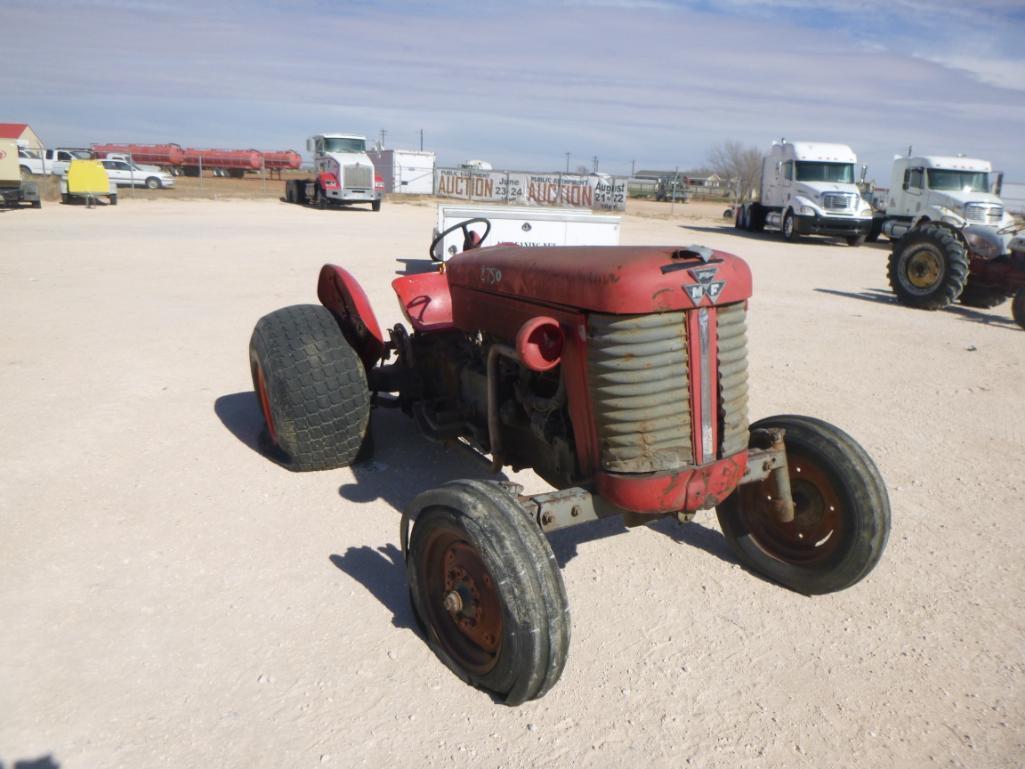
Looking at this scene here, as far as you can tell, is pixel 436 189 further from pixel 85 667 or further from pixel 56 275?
pixel 85 667

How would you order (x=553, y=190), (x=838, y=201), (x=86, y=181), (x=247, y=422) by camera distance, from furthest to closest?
(x=553, y=190), (x=86, y=181), (x=838, y=201), (x=247, y=422)

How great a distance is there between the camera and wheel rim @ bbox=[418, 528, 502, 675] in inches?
111

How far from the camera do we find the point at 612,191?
117 ft

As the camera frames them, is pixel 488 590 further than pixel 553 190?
No

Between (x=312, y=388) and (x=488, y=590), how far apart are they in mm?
1928

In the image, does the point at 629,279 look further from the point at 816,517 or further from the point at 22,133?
the point at 22,133

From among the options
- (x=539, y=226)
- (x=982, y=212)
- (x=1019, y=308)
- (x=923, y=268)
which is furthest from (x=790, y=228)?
(x=539, y=226)

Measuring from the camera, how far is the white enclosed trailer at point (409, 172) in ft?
131

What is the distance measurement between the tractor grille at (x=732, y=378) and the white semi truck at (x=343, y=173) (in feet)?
86.6

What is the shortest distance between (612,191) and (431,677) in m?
34.3

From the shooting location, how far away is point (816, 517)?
11.7 ft

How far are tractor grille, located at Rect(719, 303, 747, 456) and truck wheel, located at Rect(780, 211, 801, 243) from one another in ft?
67.3

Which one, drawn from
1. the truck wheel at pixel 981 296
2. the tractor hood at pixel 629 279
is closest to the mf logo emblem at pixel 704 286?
the tractor hood at pixel 629 279

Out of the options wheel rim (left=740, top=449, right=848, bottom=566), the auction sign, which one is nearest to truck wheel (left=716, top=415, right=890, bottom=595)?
wheel rim (left=740, top=449, right=848, bottom=566)
